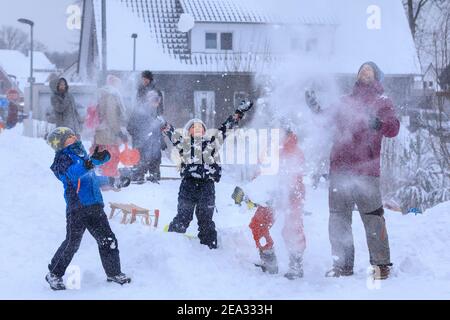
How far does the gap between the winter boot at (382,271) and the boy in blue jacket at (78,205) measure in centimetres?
225

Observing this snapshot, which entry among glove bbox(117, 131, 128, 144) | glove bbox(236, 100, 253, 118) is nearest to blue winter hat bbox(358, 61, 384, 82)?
glove bbox(236, 100, 253, 118)

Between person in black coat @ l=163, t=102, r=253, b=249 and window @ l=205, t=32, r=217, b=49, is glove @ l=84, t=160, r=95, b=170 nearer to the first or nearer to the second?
person in black coat @ l=163, t=102, r=253, b=249

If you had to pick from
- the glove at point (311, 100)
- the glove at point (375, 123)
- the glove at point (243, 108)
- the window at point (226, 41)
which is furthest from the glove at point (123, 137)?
the window at point (226, 41)

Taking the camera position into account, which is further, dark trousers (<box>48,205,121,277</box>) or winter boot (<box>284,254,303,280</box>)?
winter boot (<box>284,254,303,280</box>)

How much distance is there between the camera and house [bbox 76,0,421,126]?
1864cm

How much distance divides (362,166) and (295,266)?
3.72 feet

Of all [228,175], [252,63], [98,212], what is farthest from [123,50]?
[98,212]

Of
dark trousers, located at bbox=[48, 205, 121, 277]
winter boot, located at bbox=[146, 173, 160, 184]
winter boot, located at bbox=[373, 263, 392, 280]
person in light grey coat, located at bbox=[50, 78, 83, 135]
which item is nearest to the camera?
dark trousers, located at bbox=[48, 205, 121, 277]

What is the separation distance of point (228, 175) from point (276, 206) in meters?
8.25

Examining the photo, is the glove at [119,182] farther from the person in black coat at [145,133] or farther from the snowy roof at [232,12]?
the snowy roof at [232,12]

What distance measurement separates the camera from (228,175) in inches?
579

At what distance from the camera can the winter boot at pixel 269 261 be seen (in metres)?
6.32

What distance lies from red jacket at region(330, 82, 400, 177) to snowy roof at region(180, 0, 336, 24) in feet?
35.4
